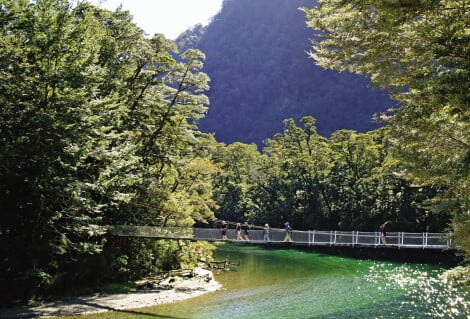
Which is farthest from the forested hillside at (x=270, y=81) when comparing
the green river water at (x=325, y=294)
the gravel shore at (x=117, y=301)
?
the gravel shore at (x=117, y=301)

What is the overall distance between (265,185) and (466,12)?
129 feet

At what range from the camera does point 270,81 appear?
397 feet

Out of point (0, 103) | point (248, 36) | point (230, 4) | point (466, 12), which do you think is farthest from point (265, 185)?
point (230, 4)

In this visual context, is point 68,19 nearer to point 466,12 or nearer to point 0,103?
point 0,103

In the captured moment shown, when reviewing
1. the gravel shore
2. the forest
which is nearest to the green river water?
the gravel shore

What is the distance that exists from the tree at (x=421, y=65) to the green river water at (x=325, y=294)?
23.1ft

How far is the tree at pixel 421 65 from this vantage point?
235 inches

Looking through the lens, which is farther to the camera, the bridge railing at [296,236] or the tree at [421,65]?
the bridge railing at [296,236]

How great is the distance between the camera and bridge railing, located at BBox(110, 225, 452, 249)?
16.0 meters

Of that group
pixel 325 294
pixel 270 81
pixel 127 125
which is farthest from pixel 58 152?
pixel 270 81

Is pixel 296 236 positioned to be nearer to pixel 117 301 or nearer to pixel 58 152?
pixel 117 301

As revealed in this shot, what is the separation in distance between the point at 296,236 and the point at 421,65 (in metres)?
11.5

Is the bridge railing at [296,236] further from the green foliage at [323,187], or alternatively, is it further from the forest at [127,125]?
the green foliage at [323,187]

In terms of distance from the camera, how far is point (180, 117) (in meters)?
20.2
